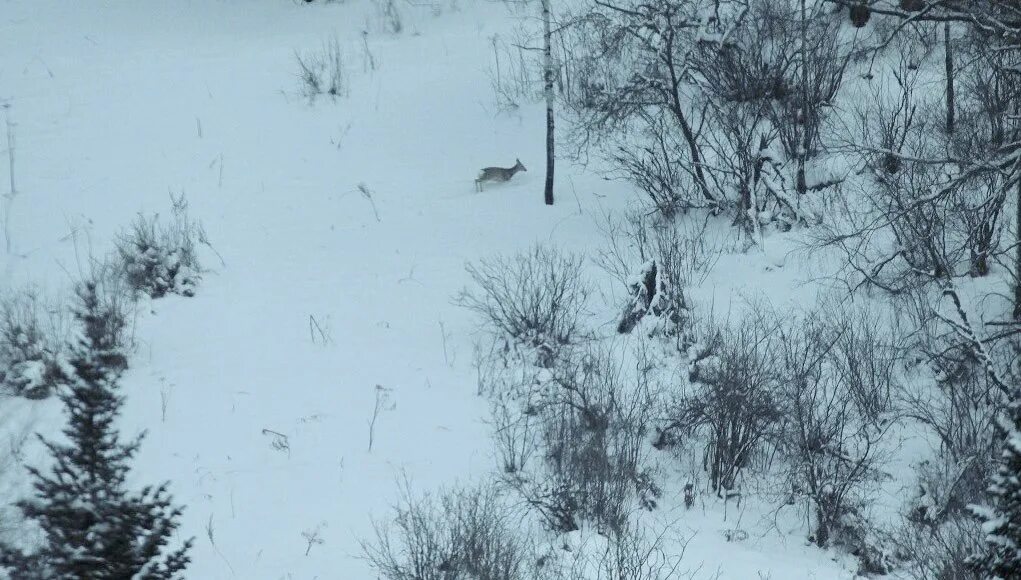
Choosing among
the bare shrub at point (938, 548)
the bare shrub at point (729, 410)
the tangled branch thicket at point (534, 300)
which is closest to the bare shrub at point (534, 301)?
the tangled branch thicket at point (534, 300)

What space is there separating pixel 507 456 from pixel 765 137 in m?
6.49

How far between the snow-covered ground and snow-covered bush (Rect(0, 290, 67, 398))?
322 millimetres

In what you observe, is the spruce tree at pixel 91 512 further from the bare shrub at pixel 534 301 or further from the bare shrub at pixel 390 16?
the bare shrub at pixel 390 16

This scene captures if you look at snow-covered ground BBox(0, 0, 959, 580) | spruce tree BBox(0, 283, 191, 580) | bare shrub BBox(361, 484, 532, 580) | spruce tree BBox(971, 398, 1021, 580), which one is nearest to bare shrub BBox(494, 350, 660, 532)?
snow-covered ground BBox(0, 0, 959, 580)

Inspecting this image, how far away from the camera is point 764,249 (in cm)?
1205

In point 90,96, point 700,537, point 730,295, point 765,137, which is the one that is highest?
point 90,96

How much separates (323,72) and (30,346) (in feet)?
31.6

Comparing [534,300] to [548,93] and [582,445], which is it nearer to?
[582,445]

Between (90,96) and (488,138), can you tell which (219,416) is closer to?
(488,138)

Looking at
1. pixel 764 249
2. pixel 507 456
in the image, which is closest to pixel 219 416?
pixel 507 456

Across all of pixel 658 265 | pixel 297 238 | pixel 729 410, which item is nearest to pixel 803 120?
pixel 658 265

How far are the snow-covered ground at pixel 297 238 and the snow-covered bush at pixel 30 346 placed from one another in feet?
1.06

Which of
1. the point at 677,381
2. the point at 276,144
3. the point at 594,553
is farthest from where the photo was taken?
the point at 276,144

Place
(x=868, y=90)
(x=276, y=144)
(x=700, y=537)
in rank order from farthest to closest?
(x=276, y=144)
(x=868, y=90)
(x=700, y=537)
